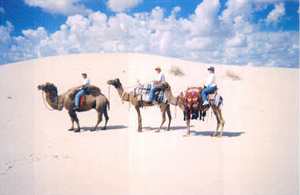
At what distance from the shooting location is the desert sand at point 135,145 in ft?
27.7

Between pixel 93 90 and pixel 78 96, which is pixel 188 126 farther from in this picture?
pixel 78 96

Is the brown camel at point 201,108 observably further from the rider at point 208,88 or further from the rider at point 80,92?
the rider at point 80,92

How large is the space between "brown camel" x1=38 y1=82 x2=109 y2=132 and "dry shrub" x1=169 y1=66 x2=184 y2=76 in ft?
12.9

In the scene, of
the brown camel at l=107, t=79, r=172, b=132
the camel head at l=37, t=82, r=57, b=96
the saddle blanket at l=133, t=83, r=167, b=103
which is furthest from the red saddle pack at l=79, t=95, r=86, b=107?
the saddle blanket at l=133, t=83, r=167, b=103

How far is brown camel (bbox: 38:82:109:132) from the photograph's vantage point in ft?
34.4

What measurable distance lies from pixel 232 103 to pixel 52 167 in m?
6.24

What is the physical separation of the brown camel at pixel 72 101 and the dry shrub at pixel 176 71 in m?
3.94

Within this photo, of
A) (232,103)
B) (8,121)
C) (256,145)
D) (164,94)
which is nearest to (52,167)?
(8,121)

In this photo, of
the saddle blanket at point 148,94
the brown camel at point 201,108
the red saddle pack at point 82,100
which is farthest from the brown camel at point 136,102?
the red saddle pack at point 82,100

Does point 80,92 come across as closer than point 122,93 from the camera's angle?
Yes

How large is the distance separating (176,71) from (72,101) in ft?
16.1

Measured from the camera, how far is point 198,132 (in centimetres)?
1076

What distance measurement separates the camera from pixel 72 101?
1062cm

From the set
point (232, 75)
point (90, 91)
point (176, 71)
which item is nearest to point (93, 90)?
point (90, 91)
